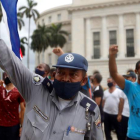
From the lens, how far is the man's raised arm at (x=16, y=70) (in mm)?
1504

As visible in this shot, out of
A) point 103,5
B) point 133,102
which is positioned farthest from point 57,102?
point 103,5

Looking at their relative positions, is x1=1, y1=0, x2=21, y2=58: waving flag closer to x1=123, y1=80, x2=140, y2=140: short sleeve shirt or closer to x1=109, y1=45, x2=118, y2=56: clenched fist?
x1=109, y1=45, x2=118, y2=56: clenched fist

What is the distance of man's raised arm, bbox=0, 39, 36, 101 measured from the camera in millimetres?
1504

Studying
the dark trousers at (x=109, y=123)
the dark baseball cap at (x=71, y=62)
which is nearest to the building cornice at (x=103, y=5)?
the dark trousers at (x=109, y=123)

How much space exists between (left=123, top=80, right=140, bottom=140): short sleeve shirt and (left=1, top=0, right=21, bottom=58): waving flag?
1622mm

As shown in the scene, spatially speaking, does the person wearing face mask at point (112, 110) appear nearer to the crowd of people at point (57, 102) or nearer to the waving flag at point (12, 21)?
the crowd of people at point (57, 102)

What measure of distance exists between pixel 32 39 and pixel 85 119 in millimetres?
35609

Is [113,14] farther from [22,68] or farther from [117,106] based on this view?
[22,68]

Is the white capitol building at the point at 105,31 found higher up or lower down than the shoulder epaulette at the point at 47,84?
higher up

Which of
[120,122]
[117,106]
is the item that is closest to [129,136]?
[120,122]

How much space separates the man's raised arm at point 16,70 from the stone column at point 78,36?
31.4 metres

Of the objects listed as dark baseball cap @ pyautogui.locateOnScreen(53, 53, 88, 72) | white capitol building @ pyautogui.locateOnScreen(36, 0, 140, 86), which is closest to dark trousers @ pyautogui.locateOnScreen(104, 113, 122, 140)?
dark baseball cap @ pyautogui.locateOnScreen(53, 53, 88, 72)

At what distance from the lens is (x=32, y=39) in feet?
119

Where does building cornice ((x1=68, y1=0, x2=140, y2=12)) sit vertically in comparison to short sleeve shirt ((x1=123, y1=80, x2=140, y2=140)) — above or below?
above
